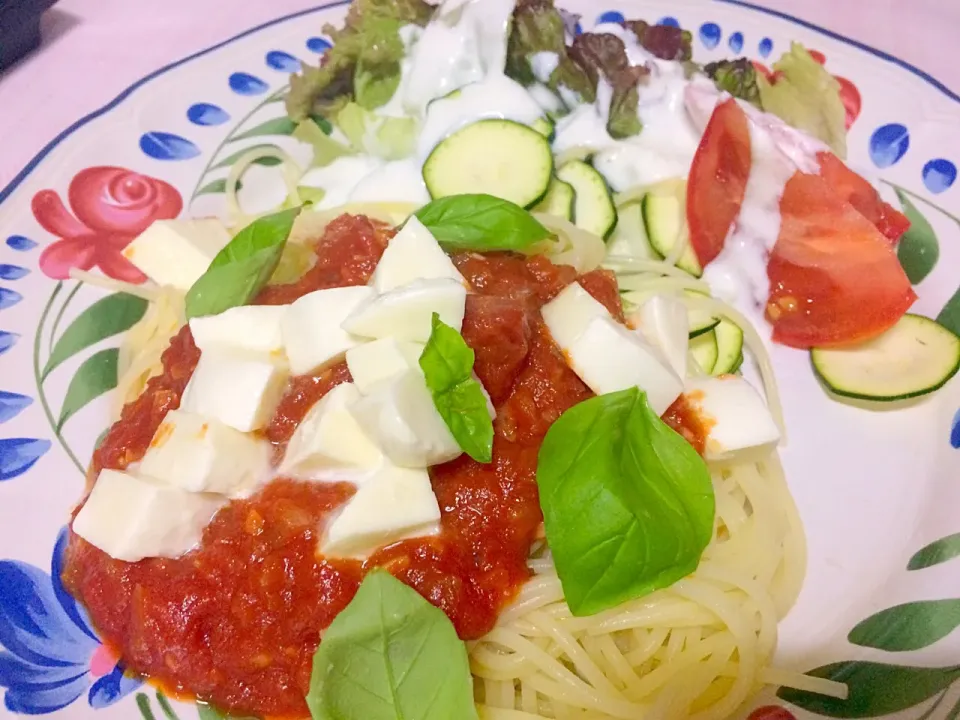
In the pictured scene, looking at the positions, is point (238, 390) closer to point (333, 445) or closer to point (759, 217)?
point (333, 445)

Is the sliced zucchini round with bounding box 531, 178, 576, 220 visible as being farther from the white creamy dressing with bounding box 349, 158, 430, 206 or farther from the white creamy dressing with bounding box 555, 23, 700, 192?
the white creamy dressing with bounding box 349, 158, 430, 206

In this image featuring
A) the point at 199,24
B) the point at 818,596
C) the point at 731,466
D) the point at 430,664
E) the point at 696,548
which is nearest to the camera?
the point at 430,664

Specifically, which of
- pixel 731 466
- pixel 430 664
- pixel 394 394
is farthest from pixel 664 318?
pixel 430 664

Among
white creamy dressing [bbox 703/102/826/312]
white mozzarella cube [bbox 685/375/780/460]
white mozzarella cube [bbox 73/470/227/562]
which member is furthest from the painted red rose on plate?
white creamy dressing [bbox 703/102/826/312]

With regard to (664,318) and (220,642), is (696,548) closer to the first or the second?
(664,318)

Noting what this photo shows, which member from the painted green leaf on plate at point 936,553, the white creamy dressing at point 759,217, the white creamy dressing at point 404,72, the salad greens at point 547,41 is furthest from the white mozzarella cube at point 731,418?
the white creamy dressing at point 404,72

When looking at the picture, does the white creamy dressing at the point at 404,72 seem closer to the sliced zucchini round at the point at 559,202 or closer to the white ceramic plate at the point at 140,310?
the white ceramic plate at the point at 140,310
